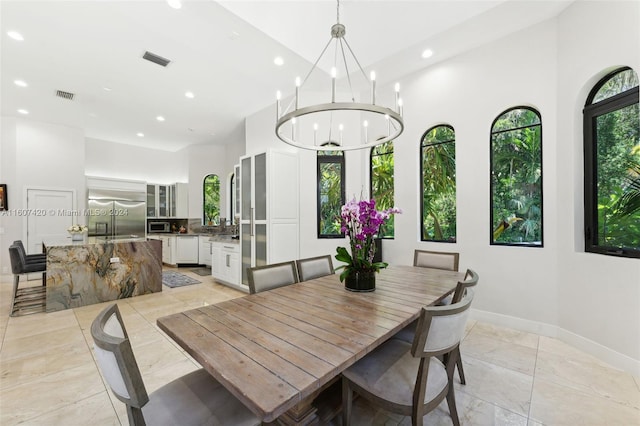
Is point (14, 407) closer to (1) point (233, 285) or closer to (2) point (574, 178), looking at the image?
(1) point (233, 285)

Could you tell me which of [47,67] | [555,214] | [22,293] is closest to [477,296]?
[555,214]

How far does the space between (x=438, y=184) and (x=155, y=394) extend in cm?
379

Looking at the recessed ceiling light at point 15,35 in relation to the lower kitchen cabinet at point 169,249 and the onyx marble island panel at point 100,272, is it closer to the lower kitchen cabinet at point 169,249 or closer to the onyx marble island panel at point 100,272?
the onyx marble island panel at point 100,272

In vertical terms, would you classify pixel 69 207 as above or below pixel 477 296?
above

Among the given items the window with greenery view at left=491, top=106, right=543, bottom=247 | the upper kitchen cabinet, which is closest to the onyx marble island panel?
the upper kitchen cabinet

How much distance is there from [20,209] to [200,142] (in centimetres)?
379

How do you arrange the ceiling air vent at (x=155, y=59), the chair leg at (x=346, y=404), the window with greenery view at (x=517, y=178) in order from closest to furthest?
the chair leg at (x=346, y=404), the window with greenery view at (x=517, y=178), the ceiling air vent at (x=155, y=59)

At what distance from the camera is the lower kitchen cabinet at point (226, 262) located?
4785 millimetres

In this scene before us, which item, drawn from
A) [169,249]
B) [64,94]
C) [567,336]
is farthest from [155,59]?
[567,336]

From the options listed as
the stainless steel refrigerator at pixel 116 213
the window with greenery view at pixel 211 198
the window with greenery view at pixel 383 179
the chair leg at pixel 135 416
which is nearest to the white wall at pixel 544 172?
the window with greenery view at pixel 383 179

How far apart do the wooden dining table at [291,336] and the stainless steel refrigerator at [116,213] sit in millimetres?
5944

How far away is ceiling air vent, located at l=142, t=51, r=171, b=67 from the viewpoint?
3398 millimetres

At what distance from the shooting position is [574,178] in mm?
2705

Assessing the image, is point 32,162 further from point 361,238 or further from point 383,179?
point 361,238
